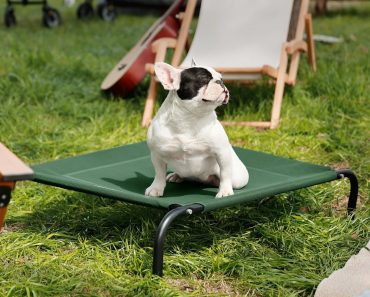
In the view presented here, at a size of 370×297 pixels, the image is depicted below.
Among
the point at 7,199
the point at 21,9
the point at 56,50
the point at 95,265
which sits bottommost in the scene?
the point at 21,9

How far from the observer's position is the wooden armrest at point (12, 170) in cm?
226

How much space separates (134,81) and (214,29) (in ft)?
2.40

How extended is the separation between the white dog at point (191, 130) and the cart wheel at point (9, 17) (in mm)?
6702

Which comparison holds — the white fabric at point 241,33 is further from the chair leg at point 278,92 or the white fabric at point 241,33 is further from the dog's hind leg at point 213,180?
the dog's hind leg at point 213,180

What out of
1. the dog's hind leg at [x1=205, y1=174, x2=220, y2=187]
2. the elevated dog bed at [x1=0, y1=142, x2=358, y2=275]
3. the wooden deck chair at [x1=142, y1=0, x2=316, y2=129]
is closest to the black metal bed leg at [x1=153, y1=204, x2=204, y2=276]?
the elevated dog bed at [x1=0, y1=142, x2=358, y2=275]

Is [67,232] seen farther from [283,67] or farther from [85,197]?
[283,67]

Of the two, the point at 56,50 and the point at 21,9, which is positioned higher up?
the point at 56,50

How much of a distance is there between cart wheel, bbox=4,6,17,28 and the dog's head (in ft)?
22.2

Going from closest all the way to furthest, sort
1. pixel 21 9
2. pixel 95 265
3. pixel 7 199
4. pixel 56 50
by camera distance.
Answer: pixel 7 199
pixel 95 265
pixel 56 50
pixel 21 9

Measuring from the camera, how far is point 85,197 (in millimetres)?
3828

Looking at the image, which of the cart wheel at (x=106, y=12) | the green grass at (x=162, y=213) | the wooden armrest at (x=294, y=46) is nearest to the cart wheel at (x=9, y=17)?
the cart wheel at (x=106, y=12)

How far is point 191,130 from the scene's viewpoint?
3.01 metres

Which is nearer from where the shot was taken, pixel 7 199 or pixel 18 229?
pixel 7 199

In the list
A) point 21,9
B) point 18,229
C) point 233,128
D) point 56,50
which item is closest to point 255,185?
point 18,229
